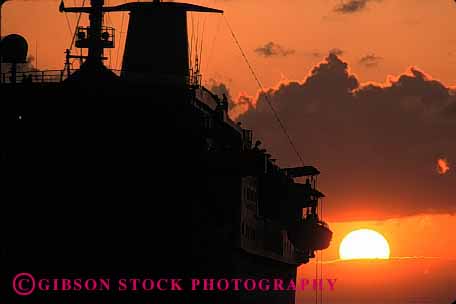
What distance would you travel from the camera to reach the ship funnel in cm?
7731

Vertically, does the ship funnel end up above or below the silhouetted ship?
above

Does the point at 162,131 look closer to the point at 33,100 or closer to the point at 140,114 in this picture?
the point at 140,114

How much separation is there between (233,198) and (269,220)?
1567cm

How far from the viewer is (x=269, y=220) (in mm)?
77562

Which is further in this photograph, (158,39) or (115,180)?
(158,39)

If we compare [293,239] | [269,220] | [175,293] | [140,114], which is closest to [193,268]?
[175,293]

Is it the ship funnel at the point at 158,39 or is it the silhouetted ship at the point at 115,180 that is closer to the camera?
the silhouetted ship at the point at 115,180

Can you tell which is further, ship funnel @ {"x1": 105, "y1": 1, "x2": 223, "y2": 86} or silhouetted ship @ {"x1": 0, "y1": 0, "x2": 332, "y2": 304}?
ship funnel @ {"x1": 105, "y1": 1, "x2": 223, "y2": 86}

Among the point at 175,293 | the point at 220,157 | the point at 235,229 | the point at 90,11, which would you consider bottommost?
the point at 175,293

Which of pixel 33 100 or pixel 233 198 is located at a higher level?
pixel 33 100

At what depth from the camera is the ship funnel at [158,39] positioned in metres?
77.3

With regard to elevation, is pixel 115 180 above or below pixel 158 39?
below

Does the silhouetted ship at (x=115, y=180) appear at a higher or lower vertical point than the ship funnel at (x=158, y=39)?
lower

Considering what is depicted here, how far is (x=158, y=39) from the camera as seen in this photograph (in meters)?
77.9
